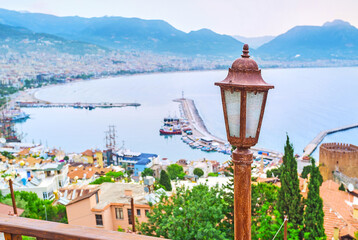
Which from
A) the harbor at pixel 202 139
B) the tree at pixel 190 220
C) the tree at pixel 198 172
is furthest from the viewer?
the harbor at pixel 202 139

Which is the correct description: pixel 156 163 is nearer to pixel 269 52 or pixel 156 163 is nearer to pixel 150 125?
pixel 150 125

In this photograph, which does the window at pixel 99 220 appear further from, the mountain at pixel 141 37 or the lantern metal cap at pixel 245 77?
the mountain at pixel 141 37

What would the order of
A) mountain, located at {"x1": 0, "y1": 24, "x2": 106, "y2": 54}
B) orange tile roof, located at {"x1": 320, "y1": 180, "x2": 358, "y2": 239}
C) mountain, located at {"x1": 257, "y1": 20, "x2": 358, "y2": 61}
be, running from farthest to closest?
mountain, located at {"x1": 257, "y1": 20, "x2": 358, "y2": 61} < mountain, located at {"x1": 0, "y1": 24, "x2": 106, "y2": 54} < orange tile roof, located at {"x1": 320, "y1": 180, "x2": 358, "y2": 239}

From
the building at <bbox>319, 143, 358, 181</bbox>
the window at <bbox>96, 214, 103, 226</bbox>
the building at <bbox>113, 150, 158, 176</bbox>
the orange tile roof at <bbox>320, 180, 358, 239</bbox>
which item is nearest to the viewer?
the orange tile roof at <bbox>320, 180, 358, 239</bbox>

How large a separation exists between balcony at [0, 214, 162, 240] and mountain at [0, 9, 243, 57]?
562 ft

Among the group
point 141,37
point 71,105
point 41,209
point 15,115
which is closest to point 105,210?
point 41,209

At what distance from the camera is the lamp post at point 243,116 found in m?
1.12

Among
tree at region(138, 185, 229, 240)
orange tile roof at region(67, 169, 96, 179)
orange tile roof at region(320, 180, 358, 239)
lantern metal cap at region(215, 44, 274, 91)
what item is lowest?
orange tile roof at region(67, 169, 96, 179)

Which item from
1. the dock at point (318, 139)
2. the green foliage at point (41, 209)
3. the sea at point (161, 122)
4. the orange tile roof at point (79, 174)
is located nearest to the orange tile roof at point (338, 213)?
the green foliage at point (41, 209)

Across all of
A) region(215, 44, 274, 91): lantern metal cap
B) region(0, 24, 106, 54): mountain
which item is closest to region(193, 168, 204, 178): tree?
region(215, 44, 274, 91): lantern metal cap

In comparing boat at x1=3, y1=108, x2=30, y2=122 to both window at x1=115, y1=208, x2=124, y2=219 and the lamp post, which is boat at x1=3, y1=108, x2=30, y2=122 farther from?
the lamp post

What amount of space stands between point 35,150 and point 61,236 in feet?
98.2

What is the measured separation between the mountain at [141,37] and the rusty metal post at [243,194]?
17105 centimetres

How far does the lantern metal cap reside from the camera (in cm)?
110
